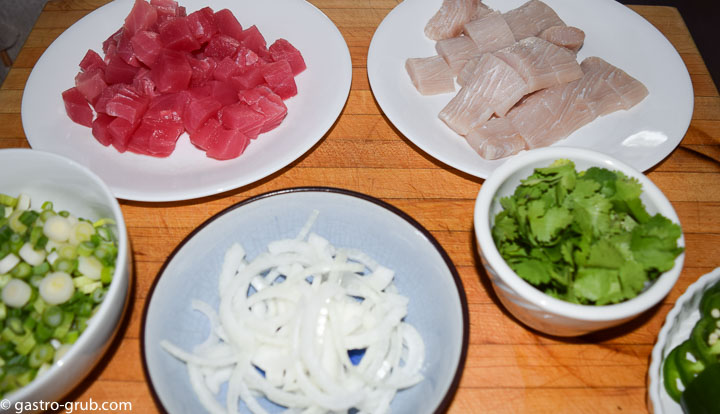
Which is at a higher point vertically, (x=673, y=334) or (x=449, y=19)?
(x=449, y=19)

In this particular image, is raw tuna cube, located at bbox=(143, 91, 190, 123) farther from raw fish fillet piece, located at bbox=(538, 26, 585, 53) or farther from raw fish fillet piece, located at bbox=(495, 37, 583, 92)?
raw fish fillet piece, located at bbox=(538, 26, 585, 53)

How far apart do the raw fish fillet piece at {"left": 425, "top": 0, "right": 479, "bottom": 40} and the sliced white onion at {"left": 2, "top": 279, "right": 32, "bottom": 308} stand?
1.73 metres

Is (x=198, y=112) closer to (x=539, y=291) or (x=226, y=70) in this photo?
(x=226, y=70)

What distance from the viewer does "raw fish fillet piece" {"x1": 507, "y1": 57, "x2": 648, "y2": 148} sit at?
191 cm

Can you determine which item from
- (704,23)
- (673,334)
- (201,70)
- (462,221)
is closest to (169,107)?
(201,70)

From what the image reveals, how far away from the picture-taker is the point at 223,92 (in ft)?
6.49

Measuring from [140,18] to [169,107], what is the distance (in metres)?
0.44

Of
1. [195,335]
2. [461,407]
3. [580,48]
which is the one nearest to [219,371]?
[195,335]

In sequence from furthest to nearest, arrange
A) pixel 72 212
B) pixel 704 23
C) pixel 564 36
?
pixel 704 23
pixel 564 36
pixel 72 212

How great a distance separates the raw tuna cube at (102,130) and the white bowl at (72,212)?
0.36 m

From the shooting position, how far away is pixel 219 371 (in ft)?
4.44

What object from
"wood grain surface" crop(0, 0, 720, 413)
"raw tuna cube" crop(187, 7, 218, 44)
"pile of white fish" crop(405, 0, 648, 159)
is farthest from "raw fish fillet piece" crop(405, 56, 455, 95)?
"raw tuna cube" crop(187, 7, 218, 44)

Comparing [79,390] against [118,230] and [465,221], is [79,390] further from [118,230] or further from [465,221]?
[465,221]

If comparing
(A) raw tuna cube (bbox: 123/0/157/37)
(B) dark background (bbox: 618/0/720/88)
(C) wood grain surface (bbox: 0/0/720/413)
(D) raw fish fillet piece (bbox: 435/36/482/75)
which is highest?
(A) raw tuna cube (bbox: 123/0/157/37)
